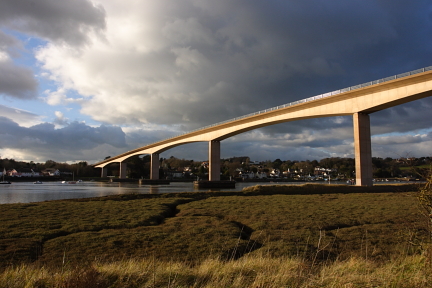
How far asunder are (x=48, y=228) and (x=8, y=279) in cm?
619

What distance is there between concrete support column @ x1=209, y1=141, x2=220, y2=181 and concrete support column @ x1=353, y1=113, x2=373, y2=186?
115ft

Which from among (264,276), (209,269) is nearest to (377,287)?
(264,276)

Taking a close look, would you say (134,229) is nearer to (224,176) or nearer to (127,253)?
(127,253)

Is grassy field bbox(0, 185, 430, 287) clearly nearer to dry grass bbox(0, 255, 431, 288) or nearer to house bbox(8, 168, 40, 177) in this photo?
dry grass bbox(0, 255, 431, 288)

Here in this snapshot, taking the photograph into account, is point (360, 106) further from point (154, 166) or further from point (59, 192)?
point (154, 166)

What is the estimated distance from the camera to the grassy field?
4.84 m

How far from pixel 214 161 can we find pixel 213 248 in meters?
59.6

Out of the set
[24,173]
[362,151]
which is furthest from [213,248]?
[24,173]

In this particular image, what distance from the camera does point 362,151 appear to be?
3641cm

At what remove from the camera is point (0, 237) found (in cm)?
917

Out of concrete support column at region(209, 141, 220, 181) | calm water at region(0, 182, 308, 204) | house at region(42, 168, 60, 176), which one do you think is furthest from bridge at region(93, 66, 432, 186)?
house at region(42, 168, 60, 176)

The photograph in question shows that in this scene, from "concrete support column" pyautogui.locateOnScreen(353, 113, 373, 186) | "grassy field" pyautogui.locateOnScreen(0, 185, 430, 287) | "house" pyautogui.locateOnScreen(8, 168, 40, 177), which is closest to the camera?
"grassy field" pyautogui.locateOnScreen(0, 185, 430, 287)

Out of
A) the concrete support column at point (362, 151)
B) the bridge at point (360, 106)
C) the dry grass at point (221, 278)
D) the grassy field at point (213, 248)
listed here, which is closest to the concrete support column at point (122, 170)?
the bridge at point (360, 106)

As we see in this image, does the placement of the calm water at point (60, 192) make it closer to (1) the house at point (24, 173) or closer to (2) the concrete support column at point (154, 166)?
(2) the concrete support column at point (154, 166)
